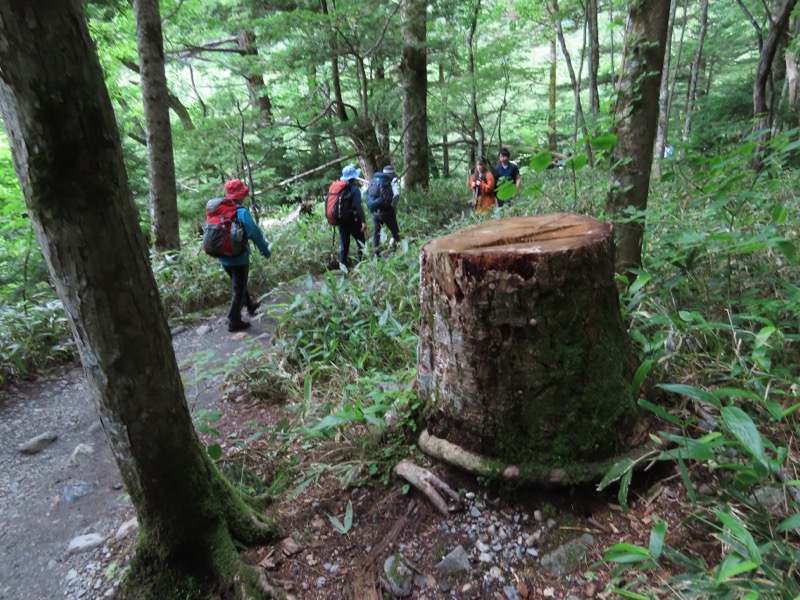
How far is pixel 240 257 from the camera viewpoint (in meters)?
5.94

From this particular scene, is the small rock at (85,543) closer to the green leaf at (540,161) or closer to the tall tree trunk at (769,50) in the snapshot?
the green leaf at (540,161)

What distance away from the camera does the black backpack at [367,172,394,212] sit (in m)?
8.11

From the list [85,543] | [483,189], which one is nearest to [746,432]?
[85,543]

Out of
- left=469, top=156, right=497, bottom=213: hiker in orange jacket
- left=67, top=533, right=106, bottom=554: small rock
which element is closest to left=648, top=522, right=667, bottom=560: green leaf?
left=67, top=533, right=106, bottom=554: small rock

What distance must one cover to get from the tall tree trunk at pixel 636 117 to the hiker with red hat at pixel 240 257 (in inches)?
166

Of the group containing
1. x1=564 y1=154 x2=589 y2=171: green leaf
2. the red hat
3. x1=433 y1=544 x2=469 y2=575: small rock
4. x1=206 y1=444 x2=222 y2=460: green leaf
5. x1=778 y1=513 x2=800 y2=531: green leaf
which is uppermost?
x1=564 y1=154 x2=589 y2=171: green leaf

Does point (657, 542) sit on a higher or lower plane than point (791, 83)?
lower

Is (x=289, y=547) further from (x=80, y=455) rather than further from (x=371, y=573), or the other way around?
(x=80, y=455)

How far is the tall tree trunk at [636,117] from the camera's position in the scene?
3.45 m

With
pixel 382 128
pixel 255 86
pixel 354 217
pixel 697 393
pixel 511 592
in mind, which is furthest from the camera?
pixel 255 86

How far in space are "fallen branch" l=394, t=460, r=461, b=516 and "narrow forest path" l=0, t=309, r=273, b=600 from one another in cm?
160

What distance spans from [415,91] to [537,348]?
1012 cm

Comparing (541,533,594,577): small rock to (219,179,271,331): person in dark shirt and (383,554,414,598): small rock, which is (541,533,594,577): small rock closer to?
(383,554,414,598): small rock

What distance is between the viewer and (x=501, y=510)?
2.29 m
